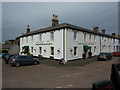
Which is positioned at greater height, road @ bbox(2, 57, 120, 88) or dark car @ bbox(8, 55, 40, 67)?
dark car @ bbox(8, 55, 40, 67)

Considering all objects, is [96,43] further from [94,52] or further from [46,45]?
[46,45]

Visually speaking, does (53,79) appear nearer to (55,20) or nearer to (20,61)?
(20,61)

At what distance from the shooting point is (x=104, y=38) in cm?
3169

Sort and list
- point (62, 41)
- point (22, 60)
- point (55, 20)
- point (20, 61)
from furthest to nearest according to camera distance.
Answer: point (55, 20) < point (62, 41) < point (22, 60) < point (20, 61)

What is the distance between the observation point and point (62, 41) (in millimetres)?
18250

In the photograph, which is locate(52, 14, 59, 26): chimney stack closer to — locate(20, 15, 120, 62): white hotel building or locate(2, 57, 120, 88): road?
locate(20, 15, 120, 62): white hotel building

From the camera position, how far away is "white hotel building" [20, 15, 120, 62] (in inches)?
724

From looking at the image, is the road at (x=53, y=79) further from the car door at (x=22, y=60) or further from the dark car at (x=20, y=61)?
the car door at (x=22, y=60)

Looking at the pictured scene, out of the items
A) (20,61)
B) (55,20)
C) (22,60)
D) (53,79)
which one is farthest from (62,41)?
(53,79)

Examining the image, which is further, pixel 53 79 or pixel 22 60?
pixel 22 60

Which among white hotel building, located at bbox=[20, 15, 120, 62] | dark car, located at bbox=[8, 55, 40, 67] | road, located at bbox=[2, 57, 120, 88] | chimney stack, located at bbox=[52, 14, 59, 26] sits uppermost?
chimney stack, located at bbox=[52, 14, 59, 26]

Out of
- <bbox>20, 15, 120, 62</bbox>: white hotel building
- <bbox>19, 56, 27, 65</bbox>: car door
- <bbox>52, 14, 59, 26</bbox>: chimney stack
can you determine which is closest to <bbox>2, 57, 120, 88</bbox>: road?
<bbox>19, 56, 27, 65</bbox>: car door

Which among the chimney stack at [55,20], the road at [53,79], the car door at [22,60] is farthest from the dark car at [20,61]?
the chimney stack at [55,20]

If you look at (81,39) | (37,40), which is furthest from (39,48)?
(81,39)
